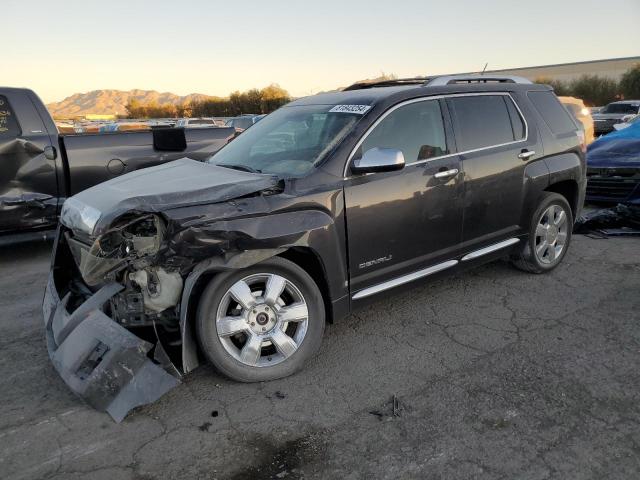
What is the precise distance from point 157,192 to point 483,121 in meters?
2.82

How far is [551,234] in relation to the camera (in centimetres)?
502

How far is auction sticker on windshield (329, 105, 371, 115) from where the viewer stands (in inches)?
147

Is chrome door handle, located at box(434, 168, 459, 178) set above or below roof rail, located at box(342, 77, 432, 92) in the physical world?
below

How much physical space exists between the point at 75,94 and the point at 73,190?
117m

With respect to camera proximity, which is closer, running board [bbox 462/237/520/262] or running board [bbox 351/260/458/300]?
running board [bbox 351/260/458/300]

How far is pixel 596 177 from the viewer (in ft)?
24.6

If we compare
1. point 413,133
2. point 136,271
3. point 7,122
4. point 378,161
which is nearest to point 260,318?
point 136,271

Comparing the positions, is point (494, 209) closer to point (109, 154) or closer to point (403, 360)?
point (403, 360)

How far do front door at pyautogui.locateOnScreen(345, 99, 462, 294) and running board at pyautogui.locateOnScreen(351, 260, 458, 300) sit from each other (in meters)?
0.03

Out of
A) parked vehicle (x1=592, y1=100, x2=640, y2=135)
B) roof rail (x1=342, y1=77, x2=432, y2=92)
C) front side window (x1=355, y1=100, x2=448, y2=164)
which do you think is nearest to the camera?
front side window (x1=355, y1=100, x2=448, y2=164)

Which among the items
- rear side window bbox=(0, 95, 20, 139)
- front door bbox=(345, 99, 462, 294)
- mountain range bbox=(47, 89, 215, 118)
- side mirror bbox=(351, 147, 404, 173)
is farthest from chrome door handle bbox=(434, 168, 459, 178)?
mountain range bbox=(47, 89, 215, 118)

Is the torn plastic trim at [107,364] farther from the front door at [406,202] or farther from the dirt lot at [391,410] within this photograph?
the front door at [406,202]

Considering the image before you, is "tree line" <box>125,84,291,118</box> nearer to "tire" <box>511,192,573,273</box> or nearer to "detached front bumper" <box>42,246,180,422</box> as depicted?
"tire" <box>511,192,573,273</box>

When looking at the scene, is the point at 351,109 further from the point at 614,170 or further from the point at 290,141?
the point at 614,170
